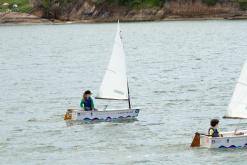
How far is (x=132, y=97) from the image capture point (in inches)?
2675

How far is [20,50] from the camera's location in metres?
135

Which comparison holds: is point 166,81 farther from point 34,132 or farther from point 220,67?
point 34,132

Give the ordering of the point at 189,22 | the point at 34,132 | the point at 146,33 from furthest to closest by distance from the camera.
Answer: the point at 189,22, the point at 146,33, the point at 34,132

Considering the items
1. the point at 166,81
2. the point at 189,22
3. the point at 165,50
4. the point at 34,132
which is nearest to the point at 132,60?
the point at 165,50

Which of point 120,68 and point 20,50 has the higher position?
point 120,68

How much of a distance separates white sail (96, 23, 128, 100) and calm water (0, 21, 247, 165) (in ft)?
7.15

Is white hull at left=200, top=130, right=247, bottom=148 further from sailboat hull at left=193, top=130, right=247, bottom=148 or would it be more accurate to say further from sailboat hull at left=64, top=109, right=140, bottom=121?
sailboat hull at left=64, top=109, right=140, bottom=121

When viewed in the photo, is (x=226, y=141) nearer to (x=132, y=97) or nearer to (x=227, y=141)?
(x=227, y=141)

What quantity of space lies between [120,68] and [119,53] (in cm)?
97

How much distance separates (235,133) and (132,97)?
2499 centimetres

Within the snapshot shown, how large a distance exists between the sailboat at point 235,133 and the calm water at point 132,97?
468 millimetres

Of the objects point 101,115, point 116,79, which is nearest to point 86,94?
point 101,115

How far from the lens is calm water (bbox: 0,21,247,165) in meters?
44.2

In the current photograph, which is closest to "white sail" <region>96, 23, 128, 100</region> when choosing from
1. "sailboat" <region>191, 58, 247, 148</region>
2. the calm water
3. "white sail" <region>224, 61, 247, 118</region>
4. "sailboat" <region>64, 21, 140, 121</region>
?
"sailboat" <region>64, 21, 140, 121</region>
